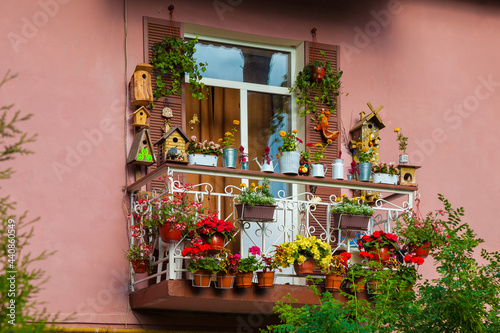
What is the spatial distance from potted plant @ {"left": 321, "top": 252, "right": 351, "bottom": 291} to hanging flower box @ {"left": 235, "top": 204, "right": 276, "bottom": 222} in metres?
0.72

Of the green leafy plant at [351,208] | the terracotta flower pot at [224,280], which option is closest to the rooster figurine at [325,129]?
the green leafy plant at [351,208]

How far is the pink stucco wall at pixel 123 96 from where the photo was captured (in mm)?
7734

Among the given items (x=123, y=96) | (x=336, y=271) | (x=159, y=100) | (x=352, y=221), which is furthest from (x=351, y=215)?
(x=123, y=96)

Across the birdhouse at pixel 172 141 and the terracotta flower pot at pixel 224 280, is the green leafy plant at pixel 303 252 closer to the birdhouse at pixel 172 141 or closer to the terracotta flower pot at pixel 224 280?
the terracotta flower pot at pixel 224 280

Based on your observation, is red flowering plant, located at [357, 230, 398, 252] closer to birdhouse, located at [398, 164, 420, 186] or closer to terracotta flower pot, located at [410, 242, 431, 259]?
terracotta flower pot, located at [410, 242, 431, 259]

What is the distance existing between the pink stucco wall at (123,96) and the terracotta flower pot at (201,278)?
1.02 meters

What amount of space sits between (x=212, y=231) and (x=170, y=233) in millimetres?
366

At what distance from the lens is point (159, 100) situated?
837cm

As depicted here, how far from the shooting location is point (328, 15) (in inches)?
369

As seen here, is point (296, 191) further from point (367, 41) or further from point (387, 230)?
point (367, 41)

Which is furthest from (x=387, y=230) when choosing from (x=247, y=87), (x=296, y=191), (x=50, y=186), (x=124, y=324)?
(x=50, y=186)

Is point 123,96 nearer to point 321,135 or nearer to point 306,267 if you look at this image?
point 321,135

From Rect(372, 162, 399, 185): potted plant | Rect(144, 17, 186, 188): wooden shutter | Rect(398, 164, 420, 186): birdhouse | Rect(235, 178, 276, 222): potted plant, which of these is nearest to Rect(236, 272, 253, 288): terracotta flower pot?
Rect(235, 178, 276, 222): potted plant

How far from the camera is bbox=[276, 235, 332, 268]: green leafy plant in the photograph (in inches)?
296
